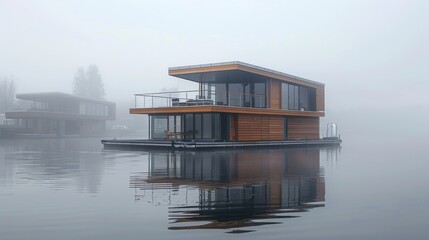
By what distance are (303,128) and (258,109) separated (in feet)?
29.0

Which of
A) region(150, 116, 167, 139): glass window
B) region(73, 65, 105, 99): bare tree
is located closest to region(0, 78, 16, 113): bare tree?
region(73, 65, 105, 99): bare tree

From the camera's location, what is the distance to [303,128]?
40500 mm

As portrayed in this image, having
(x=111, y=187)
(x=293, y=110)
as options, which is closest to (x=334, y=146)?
(x=293, y=110)

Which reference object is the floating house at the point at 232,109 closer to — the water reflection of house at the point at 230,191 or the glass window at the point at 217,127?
the glass window at the point at 217,127

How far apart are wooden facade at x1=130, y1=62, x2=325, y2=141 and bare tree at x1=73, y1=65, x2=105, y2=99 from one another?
8495 centimetres

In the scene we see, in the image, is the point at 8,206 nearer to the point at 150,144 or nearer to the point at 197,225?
the point at 197,225

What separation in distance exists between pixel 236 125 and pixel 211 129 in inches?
79.2

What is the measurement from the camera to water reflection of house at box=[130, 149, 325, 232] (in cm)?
904

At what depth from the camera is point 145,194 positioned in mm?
11594

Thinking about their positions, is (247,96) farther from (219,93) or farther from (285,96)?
(285,96)

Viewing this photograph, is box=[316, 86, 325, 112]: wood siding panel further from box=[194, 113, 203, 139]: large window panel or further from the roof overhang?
box=[194, 113, 203, 139]: large window panel

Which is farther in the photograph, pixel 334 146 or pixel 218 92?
pixel 334 146

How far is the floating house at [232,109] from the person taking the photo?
32.3 meters

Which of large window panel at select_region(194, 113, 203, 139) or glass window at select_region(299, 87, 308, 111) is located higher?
glass window at select_region(299, 87, 308, 111)
